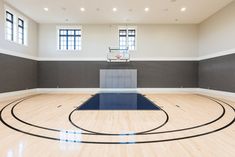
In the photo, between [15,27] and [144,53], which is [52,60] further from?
[144,53]

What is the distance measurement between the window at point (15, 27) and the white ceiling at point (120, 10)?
468 millimetres

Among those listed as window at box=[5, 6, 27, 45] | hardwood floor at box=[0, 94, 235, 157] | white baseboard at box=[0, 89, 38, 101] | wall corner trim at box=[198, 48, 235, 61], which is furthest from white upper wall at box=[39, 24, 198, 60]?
hardwood floor at box=[0, 94, 235, 157]

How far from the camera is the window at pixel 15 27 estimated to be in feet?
29.3

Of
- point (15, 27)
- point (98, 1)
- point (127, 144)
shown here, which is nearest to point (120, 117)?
point (127, 144)

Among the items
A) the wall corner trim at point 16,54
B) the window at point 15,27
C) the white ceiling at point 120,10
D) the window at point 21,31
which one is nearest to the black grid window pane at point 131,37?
the white ceiling at point 120,10

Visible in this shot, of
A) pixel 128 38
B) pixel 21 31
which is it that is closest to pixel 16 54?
pixel 21 31

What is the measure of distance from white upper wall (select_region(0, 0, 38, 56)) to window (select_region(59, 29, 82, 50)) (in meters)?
1.67

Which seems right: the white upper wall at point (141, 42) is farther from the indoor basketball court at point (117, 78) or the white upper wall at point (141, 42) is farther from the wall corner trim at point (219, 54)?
the wall corner trim at point (219, 54)

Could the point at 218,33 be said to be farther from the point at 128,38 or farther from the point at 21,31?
the point at 21,31

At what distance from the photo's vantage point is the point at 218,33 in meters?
9.62

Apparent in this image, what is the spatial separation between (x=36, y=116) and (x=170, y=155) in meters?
4.03

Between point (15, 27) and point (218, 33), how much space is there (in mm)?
11442

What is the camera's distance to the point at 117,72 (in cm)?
1195

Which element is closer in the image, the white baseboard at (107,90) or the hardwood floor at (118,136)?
the hardwood floor at (118,136)
